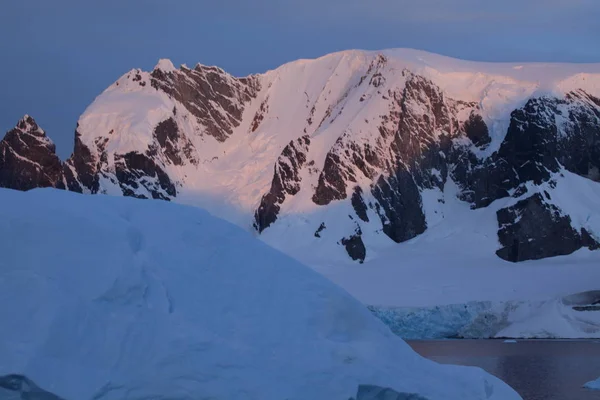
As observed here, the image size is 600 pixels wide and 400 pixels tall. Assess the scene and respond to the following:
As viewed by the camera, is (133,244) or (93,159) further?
(93,159)

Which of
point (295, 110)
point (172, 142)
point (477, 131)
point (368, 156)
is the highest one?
point (295, 110)

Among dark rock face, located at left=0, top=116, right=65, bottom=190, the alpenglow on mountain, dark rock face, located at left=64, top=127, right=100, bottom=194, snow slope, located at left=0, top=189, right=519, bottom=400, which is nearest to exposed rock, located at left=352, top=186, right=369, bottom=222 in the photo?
the alpenglow on mountain

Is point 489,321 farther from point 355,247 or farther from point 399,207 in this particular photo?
point 399,207

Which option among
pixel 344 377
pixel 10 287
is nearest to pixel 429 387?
pixel 344 377

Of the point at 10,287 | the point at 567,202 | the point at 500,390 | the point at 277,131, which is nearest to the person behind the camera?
the point at 10,287

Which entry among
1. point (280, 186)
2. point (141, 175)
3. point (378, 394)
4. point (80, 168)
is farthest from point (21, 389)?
point (80, 168)

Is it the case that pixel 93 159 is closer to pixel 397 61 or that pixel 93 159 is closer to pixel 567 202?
pixel 397 61

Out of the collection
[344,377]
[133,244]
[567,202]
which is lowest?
[344,377]
